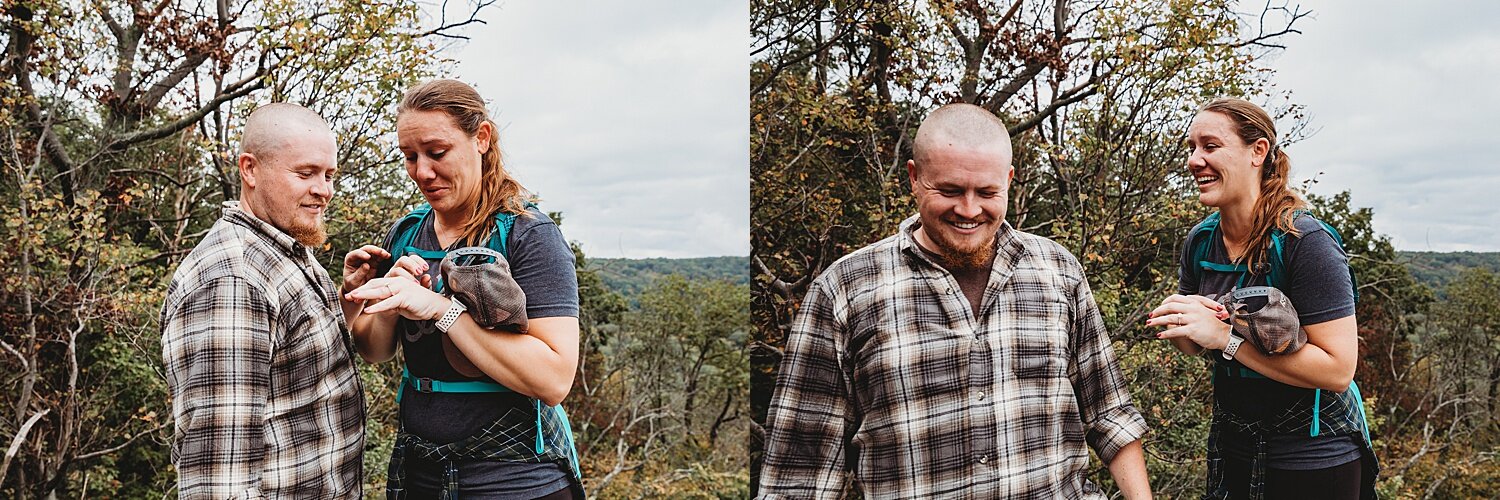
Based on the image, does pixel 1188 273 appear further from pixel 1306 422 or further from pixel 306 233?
pixel 306 233

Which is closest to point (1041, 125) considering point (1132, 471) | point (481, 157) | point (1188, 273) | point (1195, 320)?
point (1188, 273)

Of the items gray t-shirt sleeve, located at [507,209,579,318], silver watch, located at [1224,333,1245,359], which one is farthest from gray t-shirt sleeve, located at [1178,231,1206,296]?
gray t-shirt sleeve, located at [507,209,579,318]

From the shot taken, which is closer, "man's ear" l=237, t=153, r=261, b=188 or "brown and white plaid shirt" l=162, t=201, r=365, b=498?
"brown and white plaid shirt" l=162, t=201, r=365, b=498

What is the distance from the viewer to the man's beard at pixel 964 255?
1.65m

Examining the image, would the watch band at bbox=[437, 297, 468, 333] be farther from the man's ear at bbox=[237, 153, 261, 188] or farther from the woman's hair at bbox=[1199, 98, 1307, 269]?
the woman's hair at bbox=[1199, 98, 1307, 269]

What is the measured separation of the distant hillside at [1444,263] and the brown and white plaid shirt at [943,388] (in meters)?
6.23

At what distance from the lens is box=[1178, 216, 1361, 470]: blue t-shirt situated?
1743 mm

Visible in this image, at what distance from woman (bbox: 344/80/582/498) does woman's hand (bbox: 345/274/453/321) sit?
0.09 ft

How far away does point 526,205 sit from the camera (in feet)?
5.38

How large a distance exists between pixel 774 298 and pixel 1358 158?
4616 mm

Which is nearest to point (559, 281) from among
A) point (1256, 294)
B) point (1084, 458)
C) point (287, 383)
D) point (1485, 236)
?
point (287, 383)

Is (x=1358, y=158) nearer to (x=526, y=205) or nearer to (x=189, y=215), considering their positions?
(x=526, y=205)

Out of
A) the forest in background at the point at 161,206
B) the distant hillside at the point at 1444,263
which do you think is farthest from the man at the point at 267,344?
the distant hillside at the point at 1444,263

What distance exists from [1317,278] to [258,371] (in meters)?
1.80
